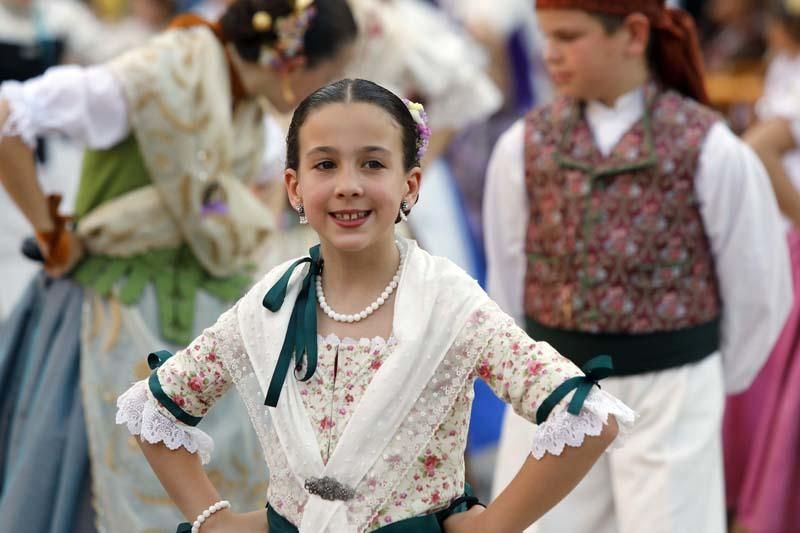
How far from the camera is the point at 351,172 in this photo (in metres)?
1.98

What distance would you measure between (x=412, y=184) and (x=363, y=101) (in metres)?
0.17

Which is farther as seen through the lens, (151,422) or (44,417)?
(44,417)

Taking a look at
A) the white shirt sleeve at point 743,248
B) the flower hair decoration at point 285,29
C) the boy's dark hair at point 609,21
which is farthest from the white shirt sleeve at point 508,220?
the flower hair decoration at point 285,29

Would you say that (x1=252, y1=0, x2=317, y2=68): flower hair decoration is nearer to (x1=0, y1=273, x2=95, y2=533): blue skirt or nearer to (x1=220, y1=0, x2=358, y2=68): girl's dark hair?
(x1=220, y1=0, x2=358, y2=68): girl's dark hair

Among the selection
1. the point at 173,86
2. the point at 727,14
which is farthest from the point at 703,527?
the point at 727,14

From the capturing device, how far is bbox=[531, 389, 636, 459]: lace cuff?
1.88 metres

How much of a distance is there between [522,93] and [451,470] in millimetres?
4751

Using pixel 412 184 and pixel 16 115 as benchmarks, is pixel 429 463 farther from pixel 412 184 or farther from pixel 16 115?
pixel 16 115

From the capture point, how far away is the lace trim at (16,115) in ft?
9.82

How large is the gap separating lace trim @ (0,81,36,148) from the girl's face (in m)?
1.20

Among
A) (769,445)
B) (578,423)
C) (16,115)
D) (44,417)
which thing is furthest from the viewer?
(769,445)

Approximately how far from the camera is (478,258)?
5605 millimetres

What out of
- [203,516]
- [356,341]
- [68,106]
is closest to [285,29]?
[68,106]

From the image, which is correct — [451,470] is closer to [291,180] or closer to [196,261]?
[291,180]
